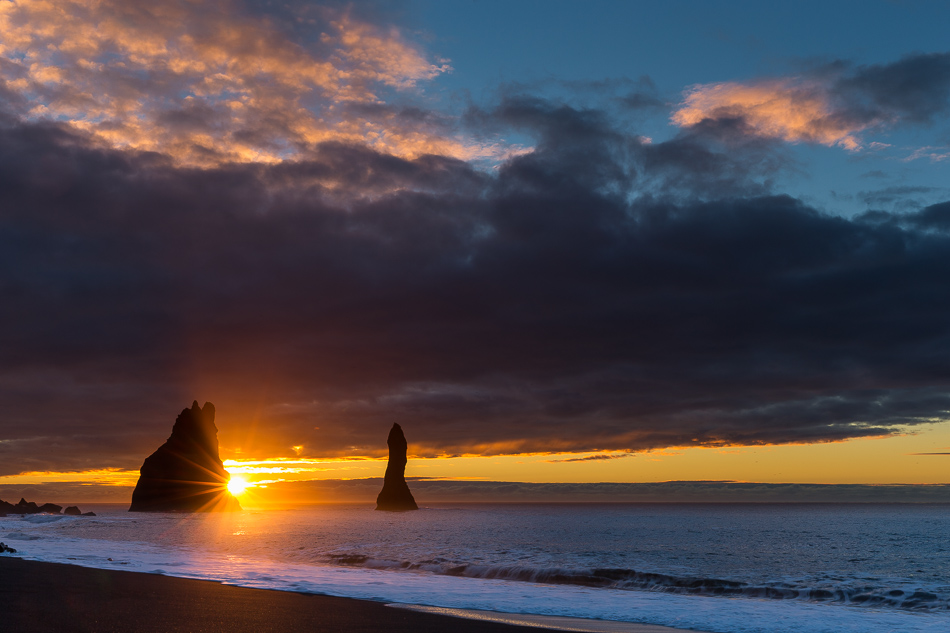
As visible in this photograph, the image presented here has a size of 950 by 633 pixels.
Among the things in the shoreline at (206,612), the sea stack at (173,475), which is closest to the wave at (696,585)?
the shoreline at (206,612)

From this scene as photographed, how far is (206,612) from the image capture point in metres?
16.3

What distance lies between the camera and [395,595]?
24078mm

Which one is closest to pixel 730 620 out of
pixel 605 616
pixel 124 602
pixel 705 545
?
pixel 605 616

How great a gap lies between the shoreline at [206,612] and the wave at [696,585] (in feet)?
43.0

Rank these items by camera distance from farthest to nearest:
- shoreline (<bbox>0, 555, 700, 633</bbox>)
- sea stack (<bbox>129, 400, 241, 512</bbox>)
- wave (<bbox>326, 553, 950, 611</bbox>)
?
1. sea stack (<bbox>129, 400, 241, 512</bbox>)
2. wave (<bbox>326, 553, 950, 611</bbox>)
3. shoreline (<bbox>0, 555, 700, 633</bbox>)

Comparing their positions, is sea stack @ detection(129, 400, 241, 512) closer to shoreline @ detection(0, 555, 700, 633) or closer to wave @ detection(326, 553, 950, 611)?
wave @ detection(326, 553, 950, 611)

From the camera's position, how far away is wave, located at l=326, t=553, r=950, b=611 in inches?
1110

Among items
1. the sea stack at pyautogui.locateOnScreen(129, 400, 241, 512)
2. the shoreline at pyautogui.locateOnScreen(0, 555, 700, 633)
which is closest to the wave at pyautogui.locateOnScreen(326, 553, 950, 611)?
the shoreline at pyautogui.locateOnScreen(0, 555, 700, 633)

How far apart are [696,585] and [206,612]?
80.6 feet

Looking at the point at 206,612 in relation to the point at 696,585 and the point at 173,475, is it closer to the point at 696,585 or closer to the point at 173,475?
the point at 696,585

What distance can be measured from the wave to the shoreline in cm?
1312

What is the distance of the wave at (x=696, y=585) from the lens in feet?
92.5

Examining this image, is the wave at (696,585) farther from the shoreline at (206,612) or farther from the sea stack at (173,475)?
the sea stack at (173,475)

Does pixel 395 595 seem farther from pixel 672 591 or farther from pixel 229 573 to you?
pixel 672 591
